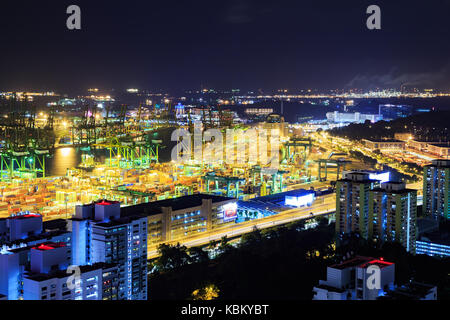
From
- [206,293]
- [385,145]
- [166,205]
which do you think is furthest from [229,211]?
[385,145]

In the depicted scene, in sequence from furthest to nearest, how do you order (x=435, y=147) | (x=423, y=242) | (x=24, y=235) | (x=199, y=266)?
(x=435, y=147), (x=423, y=242), (x=199, y=266), (x=24, y=235)

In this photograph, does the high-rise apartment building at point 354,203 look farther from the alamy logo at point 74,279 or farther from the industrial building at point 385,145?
the industrial building at point 385,145

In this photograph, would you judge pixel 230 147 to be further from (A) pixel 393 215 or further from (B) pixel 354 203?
(A) pixel 393 215

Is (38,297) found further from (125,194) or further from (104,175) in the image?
(104,175)

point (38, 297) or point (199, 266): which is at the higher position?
point (38, 297)

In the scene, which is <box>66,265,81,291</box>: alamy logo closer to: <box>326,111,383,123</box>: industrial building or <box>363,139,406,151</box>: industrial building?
<box>363,139,406,151</box>: industrial building

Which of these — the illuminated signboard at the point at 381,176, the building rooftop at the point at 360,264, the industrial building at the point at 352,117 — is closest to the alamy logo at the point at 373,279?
the building rooftop at the point at 360,264
